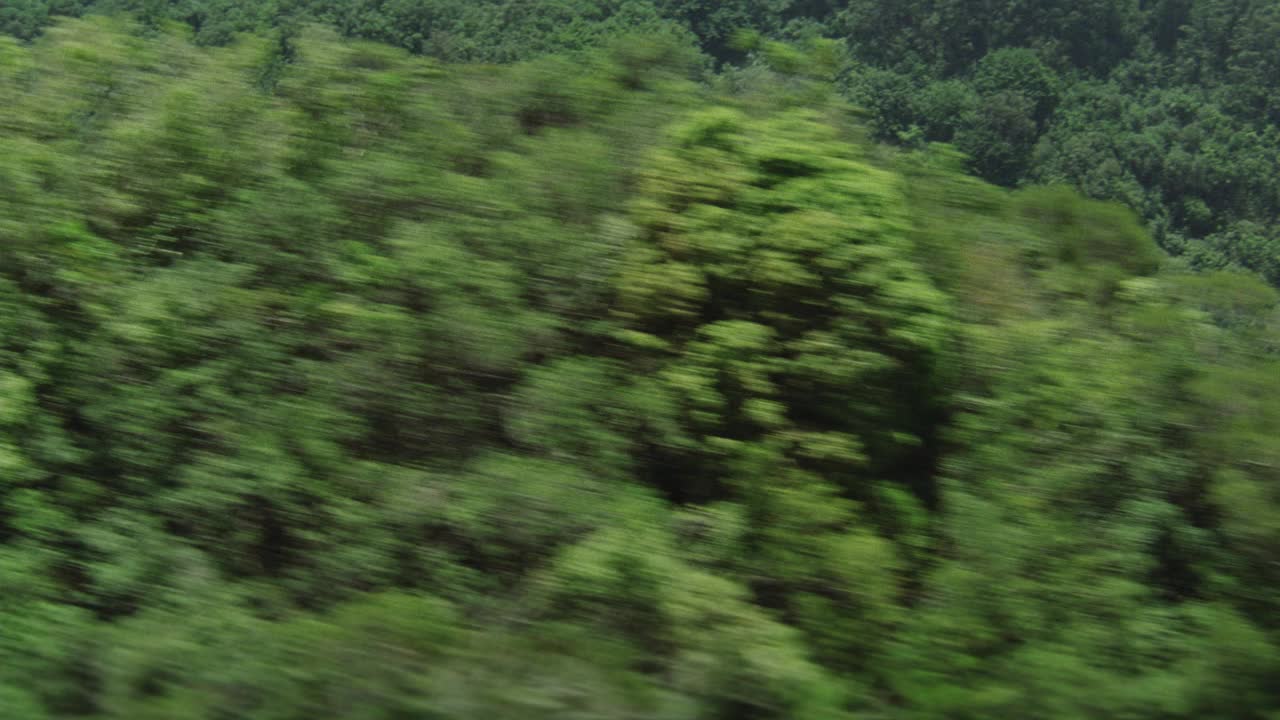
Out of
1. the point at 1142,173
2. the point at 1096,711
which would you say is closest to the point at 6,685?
the point at 1096,711

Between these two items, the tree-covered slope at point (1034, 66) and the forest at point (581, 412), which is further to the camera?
the tree-covered slope at point (1034, 66)

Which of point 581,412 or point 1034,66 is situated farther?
point 1034,66

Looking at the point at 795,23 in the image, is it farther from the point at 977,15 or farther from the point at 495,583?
the point at 495,583

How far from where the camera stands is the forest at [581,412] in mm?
2951

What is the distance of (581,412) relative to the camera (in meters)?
3.98

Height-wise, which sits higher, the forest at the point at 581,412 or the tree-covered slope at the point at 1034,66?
the forest at the point at 581,412

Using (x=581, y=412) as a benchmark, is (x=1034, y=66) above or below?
below

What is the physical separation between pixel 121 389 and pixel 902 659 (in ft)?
8.79

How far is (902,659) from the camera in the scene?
3.20 metres

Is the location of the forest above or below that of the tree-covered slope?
above

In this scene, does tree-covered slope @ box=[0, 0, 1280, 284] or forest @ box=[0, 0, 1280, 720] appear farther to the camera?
tree-covered slope @ box=[0, 0, 1280, 284]

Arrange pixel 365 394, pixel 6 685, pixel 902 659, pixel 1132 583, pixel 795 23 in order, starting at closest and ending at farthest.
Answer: pixel 6 685
pixel 902 659
pixel 1132 583
pixel 365 394
pixel 795 23

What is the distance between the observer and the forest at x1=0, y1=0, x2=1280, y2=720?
2.95 m

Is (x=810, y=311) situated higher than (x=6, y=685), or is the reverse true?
(x=810, y=311)
